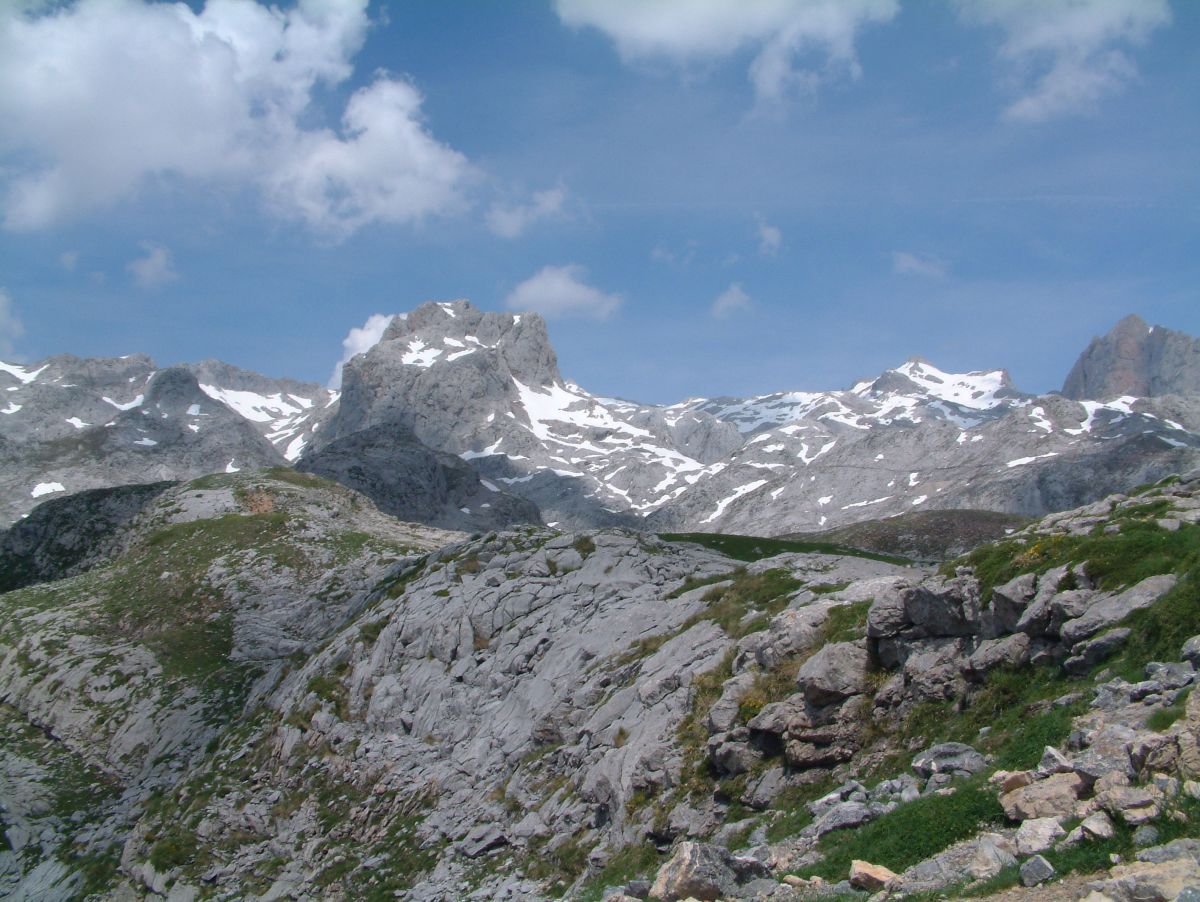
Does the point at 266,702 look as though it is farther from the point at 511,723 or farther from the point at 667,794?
the point at 667,794

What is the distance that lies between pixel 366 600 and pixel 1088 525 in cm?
3496

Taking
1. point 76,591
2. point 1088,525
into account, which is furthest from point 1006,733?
point 76,591

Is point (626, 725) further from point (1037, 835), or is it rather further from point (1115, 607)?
point (1037, 835)

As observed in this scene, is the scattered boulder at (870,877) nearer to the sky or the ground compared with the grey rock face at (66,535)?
nearer to the ground

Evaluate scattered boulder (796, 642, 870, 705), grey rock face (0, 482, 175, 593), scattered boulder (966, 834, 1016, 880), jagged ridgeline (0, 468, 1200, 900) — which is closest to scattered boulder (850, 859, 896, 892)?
jagged ridgeline (0, 468, 1200, 900)

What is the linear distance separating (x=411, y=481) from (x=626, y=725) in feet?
494

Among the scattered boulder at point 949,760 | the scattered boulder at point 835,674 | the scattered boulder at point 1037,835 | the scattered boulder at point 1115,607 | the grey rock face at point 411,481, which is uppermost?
the grey rock face at point 411,481

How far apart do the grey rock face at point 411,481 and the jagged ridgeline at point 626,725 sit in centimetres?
10392

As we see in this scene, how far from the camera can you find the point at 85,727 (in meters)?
46.6

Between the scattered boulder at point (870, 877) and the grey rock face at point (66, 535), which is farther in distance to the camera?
the grey rock face at point (66, 535)

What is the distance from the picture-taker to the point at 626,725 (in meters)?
23.8

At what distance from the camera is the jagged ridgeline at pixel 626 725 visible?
41.4 ft

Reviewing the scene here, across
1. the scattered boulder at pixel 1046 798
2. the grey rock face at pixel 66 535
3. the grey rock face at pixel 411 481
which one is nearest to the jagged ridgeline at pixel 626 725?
the scattered boulder at pixel 1046 798

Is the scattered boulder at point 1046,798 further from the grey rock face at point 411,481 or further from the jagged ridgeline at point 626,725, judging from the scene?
the grey rock face at point 411,481
